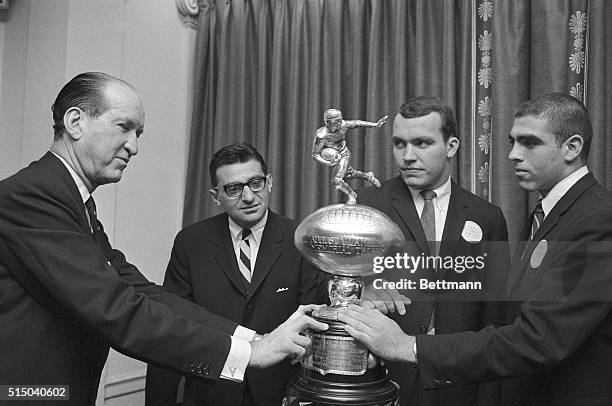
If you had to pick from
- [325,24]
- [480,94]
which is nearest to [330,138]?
[480,94]

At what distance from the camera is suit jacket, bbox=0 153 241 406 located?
1.25m

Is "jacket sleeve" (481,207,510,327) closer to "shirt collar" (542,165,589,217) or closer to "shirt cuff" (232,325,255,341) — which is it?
"shirt collar" (542,165,589,217)

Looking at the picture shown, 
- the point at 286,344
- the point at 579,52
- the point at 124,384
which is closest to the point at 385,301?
the point at 286,344

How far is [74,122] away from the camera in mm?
1407

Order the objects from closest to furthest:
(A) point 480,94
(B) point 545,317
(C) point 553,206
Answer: (B) point 545,317, (C) point 553,206, (A) point 480,94

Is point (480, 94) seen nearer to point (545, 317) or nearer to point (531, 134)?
point (531, 134)

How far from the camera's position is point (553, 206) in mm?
1519

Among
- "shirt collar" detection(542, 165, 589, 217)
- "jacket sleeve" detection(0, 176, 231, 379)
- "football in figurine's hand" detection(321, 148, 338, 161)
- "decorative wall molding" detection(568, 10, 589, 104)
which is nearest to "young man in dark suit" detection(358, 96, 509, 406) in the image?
"shirt collar" detection(542, 165, 589, 217)

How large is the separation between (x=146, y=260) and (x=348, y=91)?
120 cm

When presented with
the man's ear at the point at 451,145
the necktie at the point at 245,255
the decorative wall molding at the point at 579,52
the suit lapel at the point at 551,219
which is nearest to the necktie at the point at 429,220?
the man's ear at the point at 451,145

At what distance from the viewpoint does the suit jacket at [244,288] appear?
6.04ft

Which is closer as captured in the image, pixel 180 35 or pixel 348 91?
pixel 348 91

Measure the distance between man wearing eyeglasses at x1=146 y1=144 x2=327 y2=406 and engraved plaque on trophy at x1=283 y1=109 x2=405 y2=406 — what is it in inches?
25.0

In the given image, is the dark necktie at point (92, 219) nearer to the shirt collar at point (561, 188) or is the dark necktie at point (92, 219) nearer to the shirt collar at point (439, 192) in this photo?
the shirt collar at point (439, 192)
